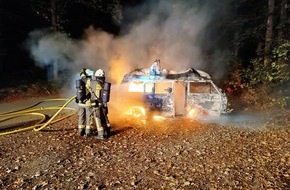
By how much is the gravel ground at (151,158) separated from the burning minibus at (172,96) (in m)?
1.10

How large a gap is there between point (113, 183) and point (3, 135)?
202 inches

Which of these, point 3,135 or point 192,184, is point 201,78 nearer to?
point 192,184

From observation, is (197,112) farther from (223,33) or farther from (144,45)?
(223,33)

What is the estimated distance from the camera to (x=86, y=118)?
9141 millimetres

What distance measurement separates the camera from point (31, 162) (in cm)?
700

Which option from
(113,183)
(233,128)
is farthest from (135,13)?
(113,183)

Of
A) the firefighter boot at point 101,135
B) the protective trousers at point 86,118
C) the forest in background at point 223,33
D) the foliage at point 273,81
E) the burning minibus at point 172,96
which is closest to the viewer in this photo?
the firefighter boot at point 101,135

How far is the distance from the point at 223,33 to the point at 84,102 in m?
17.1

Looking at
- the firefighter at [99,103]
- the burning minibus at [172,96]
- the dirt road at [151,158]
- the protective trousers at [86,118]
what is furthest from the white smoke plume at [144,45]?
the protective trousers at [86,118]

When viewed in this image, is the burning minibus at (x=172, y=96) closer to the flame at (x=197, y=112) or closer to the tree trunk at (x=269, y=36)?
the flame at (x=197, y=112)

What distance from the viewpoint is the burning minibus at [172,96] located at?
37.9 ft

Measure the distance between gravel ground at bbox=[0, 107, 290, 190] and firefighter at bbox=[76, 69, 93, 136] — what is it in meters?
0.36

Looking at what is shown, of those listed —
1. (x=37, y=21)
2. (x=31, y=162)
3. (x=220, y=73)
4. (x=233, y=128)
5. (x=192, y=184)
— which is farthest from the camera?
(x=37, y=21)

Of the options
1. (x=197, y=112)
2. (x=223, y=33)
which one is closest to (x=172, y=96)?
(x=197, y=112)
